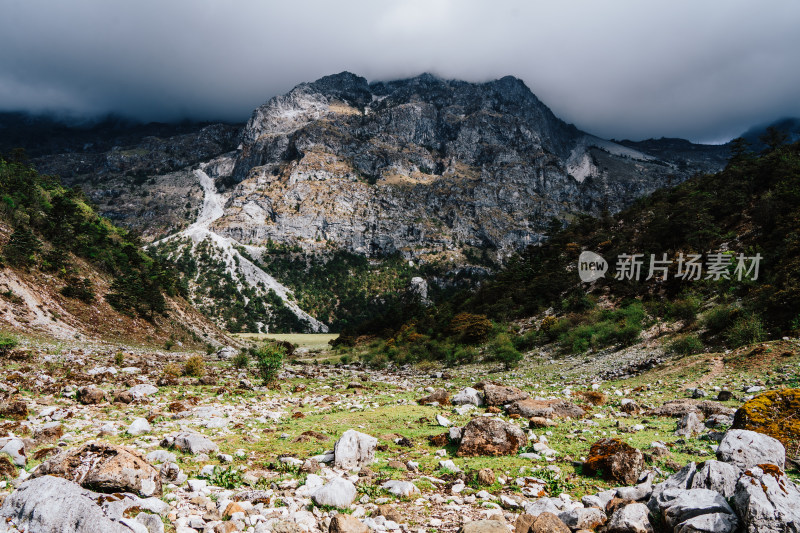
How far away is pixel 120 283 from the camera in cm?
4238

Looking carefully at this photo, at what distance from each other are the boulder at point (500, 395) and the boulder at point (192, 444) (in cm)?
1081

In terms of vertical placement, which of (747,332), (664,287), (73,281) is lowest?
(73,281)

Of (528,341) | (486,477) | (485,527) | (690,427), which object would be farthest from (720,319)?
(485,527)

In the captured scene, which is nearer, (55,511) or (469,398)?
(55,511)

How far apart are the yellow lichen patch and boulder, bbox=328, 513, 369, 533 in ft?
24.9

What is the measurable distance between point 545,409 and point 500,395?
8.60ft

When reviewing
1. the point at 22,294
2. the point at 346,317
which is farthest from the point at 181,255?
the point at 22,294

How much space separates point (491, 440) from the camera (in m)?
9.55

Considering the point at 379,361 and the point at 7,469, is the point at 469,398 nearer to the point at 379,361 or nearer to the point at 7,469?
the point at 7,469

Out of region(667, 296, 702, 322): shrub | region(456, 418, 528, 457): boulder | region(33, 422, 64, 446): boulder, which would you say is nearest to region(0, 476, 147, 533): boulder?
region(33, 422, 64, 446): boulder

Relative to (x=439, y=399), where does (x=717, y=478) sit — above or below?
above

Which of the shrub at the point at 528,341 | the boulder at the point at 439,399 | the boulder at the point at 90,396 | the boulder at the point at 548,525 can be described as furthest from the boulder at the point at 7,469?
the shrub at the point at 528,341

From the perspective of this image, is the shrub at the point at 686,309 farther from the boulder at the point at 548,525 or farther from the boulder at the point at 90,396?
the boulder at the point at 90,396

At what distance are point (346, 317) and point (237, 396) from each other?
168 metres
